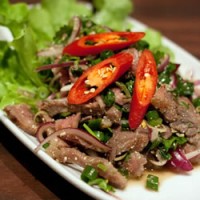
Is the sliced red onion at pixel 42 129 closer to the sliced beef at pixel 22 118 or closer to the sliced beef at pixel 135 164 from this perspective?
the sliced beef at pixel 22 118

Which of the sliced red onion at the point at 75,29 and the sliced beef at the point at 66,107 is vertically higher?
the sliced red onion at the point at 75,29

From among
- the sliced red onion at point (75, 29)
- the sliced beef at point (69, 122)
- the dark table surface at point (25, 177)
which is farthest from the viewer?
the sliced red onion at point (75, 29)

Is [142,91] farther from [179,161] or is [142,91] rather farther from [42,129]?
[42,129]

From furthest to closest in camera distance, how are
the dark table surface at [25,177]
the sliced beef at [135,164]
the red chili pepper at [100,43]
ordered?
1. the red chili pepper at [100,43]
2. the sliced beef at [135,164]
3. the dark table surface at [25,177]

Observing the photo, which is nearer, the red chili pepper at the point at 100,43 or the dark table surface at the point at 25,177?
the dark table surface at the point at 25,177

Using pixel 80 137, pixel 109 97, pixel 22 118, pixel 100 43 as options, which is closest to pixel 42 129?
pixel 22 118

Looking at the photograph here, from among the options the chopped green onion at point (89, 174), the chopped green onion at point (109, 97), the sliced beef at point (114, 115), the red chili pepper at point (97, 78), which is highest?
the red chili pepper at point (97, 78)

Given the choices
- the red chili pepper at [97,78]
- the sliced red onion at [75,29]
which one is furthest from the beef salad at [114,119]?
the sliced red onion at [75,29]

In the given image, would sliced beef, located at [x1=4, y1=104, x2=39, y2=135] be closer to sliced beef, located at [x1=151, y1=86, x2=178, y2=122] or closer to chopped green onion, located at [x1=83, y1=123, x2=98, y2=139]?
chopped green onion, located at [x1=83, y1=123, x2=98, y2=139]
